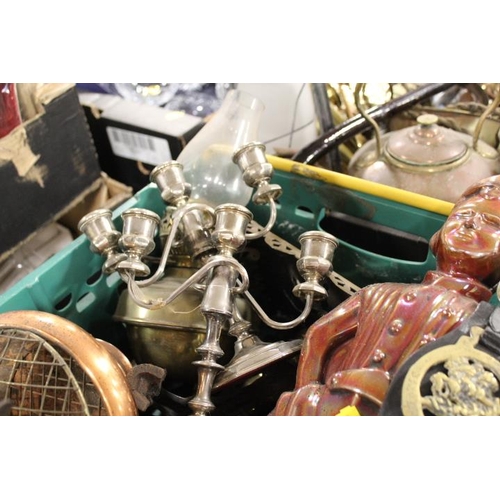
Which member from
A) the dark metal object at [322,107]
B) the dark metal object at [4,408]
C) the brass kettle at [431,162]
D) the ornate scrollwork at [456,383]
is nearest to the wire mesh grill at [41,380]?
the dark metal object at [4,408]

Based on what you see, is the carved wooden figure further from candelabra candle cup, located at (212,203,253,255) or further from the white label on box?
the white label on box

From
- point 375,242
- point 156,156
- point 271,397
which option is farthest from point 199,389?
point 156,156

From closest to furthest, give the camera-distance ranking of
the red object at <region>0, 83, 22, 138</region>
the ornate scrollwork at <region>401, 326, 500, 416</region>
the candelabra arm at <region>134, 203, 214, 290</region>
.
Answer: the ornate scrollwork at <region>401, 326, 500, 416</region>, the candelabra arm at <region>134, 203, 214, 290</region>, the red object at <region>0, 83, 22, 138</region>

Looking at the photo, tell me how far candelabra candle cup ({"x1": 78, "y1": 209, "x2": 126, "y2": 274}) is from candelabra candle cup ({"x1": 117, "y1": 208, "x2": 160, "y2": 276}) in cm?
3

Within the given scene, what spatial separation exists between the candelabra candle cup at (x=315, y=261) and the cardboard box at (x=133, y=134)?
21.2 inches

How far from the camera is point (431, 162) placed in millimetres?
987

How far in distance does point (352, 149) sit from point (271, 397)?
712mm

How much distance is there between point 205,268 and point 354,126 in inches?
22.4

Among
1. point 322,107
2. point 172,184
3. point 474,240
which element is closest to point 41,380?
point 172,184

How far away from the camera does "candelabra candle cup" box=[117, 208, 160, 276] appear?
0.74m

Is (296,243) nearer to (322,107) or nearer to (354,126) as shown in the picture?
(354,126)

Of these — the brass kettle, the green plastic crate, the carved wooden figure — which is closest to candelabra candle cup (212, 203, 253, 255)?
the carved wooden figure

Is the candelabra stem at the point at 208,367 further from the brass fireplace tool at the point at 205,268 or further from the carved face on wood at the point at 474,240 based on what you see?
the carved face on wood at the point at 474,240

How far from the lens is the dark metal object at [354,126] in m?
1.12
